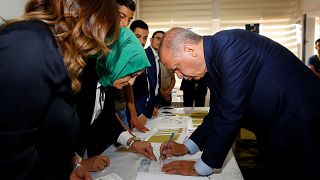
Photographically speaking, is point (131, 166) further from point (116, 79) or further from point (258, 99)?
point (258, 99)

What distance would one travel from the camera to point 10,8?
1.35m

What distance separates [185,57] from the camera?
1.29 meters

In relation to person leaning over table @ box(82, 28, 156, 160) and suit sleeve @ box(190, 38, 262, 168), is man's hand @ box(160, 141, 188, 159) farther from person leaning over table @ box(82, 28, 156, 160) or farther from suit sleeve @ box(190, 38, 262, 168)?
suit sleeve @ box(190, 38, 262, 168)

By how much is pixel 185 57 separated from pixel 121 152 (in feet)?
2.00

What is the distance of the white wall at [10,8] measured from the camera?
4.22 ft

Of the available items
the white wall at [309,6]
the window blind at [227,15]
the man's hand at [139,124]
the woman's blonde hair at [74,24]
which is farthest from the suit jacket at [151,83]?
the white wall at [309,6]

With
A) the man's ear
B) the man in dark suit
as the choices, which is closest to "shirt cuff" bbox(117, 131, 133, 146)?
the man's ear

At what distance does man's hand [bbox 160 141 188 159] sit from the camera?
1.40 metres

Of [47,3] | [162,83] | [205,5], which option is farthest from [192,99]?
[47,3]

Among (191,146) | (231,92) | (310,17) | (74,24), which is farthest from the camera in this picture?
(310,17)

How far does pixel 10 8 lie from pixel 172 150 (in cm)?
105

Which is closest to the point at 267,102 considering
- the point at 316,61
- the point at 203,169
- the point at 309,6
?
the point at 203,169

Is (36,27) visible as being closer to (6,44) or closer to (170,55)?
(6,44)

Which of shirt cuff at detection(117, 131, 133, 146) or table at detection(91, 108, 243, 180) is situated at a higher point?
shirt cuff at detection(117, 131, 133, 146)
